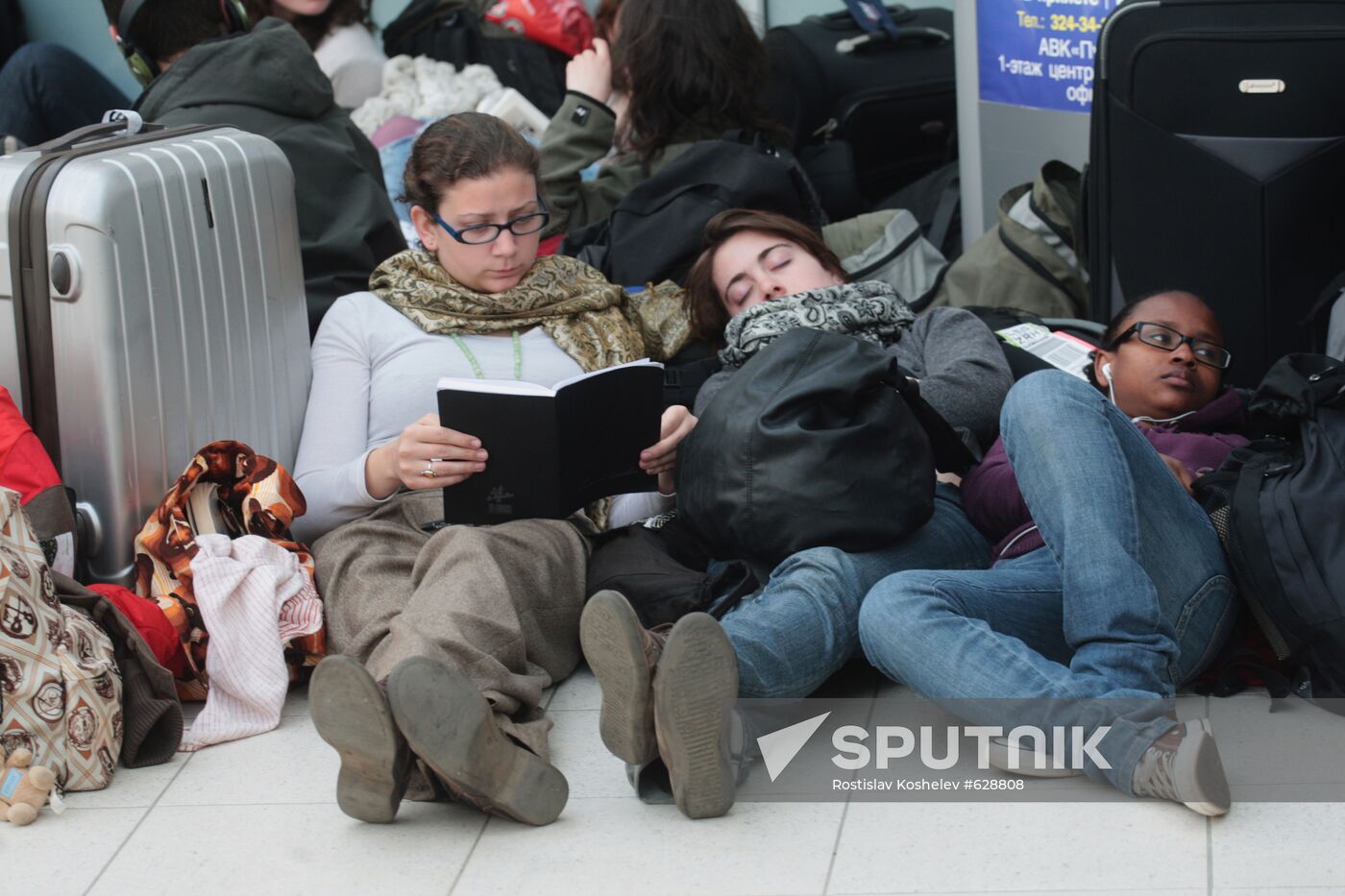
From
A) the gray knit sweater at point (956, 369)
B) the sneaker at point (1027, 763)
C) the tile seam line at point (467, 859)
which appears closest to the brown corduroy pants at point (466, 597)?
the tile seam line at point (467, 859)

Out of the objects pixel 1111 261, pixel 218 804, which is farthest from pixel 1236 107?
pixel 218 804

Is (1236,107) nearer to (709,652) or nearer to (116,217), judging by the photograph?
(709,652)

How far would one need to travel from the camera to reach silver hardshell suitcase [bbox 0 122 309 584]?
9.40 ft

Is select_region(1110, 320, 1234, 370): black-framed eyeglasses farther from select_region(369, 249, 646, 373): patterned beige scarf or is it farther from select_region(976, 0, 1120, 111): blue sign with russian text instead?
select_region(976, 0, 1120, 111): blue sign with russian text

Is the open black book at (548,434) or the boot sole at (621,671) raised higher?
the open black book at (548,434)

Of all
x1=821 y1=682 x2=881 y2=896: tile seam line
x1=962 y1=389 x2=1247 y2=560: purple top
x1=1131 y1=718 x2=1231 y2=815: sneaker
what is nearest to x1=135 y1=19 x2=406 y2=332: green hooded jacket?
x1=962 y1=389 x2=1247 y2=560: purple top

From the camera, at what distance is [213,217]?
3.19 m

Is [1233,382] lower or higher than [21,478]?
lower

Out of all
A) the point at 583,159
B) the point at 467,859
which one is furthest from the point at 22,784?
the point at 583,159

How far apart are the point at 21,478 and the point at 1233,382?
2577 mm

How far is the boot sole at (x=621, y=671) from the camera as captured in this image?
2.34 meters

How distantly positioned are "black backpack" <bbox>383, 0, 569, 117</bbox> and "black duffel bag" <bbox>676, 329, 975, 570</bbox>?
2.74 m

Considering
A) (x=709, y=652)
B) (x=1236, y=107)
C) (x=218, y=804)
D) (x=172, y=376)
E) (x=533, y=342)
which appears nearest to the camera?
(x=709, y=652)

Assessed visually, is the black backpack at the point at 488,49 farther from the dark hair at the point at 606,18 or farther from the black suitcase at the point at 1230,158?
the black suitcase at the point at 1230,158
